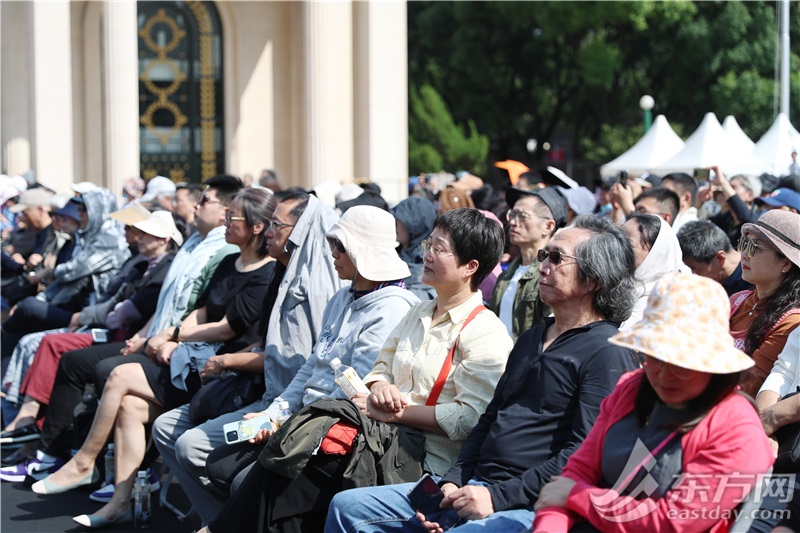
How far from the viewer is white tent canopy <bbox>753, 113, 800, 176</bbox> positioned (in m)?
16.4

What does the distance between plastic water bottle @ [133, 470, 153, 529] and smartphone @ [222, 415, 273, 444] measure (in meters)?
1.55

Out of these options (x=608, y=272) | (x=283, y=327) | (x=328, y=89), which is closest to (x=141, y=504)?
(x=283, y=327)

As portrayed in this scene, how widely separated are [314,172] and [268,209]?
14.8 metres

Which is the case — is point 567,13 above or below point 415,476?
above

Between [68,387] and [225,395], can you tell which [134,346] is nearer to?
[68,387]

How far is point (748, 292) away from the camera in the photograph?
5176mm

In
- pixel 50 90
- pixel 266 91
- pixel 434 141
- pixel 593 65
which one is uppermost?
pixel 593 65

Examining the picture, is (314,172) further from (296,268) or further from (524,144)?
(524,144)

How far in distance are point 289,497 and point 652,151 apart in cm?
1569

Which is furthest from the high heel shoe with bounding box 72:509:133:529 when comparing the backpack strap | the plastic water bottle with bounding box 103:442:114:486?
the backpack strap

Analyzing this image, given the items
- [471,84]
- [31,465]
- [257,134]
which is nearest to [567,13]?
[471,84]

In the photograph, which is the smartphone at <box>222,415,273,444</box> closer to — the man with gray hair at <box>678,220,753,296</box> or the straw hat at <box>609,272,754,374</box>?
the straw hat at <box>609,272,754,374</box>

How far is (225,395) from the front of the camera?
6.36m

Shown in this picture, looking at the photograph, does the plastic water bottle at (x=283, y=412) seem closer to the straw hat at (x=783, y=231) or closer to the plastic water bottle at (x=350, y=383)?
the plastic water bottle at (x=350, y=383)
